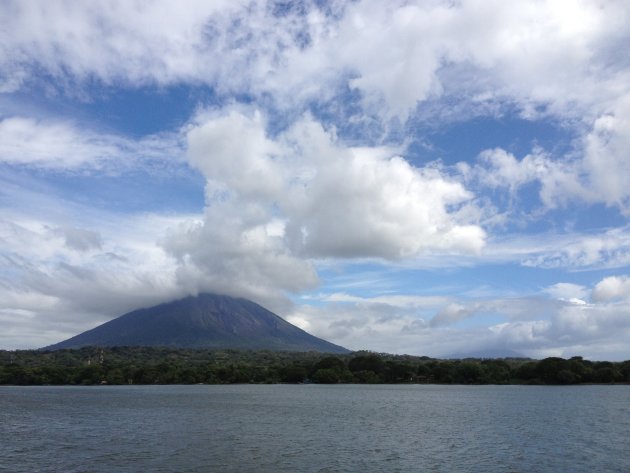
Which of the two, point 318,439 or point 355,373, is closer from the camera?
point 318,439

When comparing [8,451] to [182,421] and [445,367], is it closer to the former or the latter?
[182,421]

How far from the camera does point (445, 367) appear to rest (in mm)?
172625

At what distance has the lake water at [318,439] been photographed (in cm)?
3909

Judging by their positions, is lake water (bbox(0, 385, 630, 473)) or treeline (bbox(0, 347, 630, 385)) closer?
lake water (bbox(0, 385, 630, 473))

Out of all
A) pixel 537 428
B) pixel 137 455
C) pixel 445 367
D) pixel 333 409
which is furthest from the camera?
pixel 445 367

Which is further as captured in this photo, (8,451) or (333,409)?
(333,409)

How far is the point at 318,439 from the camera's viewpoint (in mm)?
51500

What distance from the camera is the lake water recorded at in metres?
39.1

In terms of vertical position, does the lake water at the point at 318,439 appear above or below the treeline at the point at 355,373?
below

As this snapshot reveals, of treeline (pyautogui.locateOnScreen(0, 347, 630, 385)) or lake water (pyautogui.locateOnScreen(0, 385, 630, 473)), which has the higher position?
treeline (pyautogui.locateOnScreen(0, 347, 630, 385))

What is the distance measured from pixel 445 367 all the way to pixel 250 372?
194ft

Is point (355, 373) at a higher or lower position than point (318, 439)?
higher

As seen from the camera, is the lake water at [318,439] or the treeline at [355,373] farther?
the treeline at [355,373]

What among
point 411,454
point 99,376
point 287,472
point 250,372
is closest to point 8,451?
point 287,472
